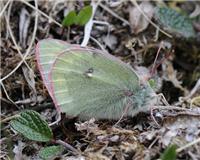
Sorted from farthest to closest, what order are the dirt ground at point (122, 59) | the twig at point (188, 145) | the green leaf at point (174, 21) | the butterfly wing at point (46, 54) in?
the green leaf at point (174, 21), the butterfly wing at point (46, 54), the dirt ground at point (122, 59), the twig at point (188, 145)

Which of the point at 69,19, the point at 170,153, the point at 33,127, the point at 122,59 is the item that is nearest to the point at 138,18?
the point at 122,59

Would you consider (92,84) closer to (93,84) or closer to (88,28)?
(93,84)

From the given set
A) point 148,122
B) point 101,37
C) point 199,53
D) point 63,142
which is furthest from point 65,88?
point 199,53

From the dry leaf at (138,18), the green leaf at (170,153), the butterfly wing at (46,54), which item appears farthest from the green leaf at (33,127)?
the dry leaf at (138,18)

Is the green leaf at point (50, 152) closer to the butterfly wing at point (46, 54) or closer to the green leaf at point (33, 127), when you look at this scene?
the green leaf at point (33, 127)

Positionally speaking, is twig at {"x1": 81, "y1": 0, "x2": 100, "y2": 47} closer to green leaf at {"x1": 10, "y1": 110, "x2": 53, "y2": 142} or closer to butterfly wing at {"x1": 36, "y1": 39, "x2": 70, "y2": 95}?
butterfly wing at {"x1": 36, "y1": 39, "x2": 70, "y2": 95}

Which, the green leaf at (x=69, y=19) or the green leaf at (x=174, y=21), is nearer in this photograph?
the green leaf at (x=69, y=19)
